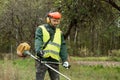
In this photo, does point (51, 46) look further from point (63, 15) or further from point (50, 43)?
point (63, 15)

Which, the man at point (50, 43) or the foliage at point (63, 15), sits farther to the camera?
the foliage at point (63, 15)

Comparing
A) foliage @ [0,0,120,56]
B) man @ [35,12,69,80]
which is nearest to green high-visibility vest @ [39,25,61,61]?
man @ [35,12,69,80]

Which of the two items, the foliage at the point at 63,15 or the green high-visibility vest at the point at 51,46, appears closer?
the green high-visibility vest at the point at 51,46

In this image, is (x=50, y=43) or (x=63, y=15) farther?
(x=63, y=15)

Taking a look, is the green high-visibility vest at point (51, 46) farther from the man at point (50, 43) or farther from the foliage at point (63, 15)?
the foliage at point (63, 15)

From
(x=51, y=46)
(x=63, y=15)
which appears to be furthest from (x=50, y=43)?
(x=63, y=15)

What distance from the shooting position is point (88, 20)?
738 inches

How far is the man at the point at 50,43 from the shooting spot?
28.3 feet

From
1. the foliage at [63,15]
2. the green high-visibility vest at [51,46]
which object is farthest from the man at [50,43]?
the foliage at [63,15]

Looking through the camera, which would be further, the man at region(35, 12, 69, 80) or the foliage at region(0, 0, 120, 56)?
the foliage at region(0, 0, 120, 56)

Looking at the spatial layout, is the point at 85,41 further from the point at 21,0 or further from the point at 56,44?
the point at 56,44

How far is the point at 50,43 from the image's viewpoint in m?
8.77

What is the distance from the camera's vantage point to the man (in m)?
8.63

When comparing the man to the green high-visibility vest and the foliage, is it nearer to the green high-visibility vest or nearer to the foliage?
the green high-visibility vest
